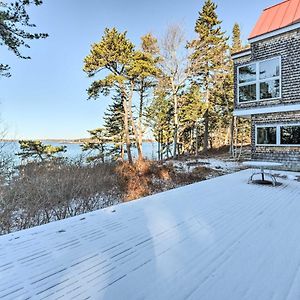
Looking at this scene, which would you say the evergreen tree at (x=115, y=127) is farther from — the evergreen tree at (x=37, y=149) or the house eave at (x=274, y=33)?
the house eave at (x=274, y=33)

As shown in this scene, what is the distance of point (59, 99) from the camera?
2475cm

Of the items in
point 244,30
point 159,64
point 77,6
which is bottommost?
point 159,64

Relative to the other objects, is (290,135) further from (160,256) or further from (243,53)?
(160,256)

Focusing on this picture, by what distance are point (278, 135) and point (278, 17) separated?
5.24 meters

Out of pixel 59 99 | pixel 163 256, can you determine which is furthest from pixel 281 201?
pixel 59 99

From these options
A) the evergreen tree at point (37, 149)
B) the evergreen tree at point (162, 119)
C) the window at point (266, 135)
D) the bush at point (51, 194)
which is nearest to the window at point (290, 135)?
the window at point (266, 135)

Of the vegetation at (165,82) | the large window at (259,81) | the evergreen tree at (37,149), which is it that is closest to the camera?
the large window at (259,81)

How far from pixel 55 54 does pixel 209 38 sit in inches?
479

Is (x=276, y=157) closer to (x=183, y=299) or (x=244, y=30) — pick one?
(x=183, y=299)

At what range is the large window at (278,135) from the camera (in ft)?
32.7

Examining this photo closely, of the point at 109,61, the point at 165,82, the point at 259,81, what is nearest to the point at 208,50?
the point at 165,82

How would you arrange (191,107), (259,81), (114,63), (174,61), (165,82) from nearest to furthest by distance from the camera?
(259,81), (114,63), (174,61), (165,82), (191,107)

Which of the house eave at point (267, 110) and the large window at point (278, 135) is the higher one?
the house eave at point (267, 110)

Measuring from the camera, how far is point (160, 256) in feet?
7.81
